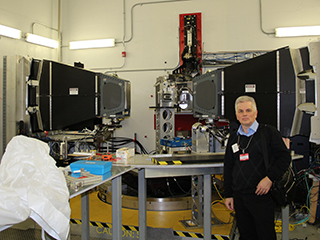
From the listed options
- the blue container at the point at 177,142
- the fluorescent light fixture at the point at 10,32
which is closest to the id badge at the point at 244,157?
the blue container at the point at 177,142

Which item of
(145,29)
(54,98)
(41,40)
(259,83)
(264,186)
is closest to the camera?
(264,186)

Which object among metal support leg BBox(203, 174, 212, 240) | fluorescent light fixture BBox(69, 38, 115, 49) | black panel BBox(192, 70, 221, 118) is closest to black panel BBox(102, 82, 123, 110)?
black panel BBox(192, 70, 221, 118)

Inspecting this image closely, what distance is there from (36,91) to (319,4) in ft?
16.8

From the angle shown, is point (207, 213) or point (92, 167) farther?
point (207, 213)

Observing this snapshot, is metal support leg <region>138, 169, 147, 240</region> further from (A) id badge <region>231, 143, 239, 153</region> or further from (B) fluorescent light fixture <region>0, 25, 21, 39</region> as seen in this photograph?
(B) fluorescent light fixture <region>0, 25, 21, 39</region>

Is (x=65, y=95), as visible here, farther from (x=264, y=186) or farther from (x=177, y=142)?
(x=264, y=186)

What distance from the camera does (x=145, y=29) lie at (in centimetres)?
513

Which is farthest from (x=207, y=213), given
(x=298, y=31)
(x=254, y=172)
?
(x=298, y=31)

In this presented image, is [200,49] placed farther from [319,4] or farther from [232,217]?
[232,217]

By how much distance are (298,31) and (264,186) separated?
3870mm

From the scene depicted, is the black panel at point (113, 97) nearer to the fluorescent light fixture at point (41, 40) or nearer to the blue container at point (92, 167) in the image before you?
the blue container at point (92, 167)

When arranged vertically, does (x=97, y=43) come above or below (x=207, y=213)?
above

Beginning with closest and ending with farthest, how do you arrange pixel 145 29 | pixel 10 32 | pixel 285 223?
pixel 285 223, pixel 10 32, pixel 145 29

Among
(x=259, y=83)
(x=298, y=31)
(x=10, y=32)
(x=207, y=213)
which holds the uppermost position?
(x=298, y=31)
